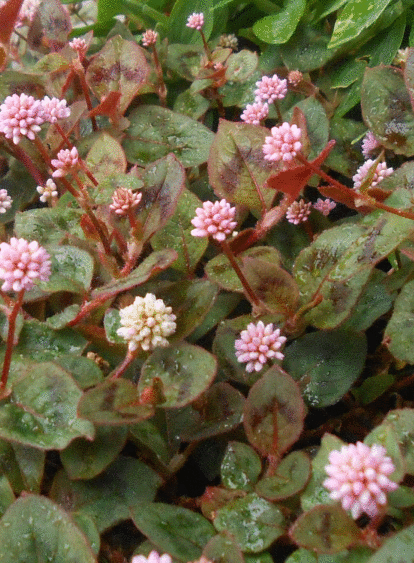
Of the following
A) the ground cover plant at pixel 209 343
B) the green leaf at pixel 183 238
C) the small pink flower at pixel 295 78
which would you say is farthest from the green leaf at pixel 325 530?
the small pink flower at pixel 295 78

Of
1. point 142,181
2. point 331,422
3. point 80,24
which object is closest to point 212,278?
point 142,181

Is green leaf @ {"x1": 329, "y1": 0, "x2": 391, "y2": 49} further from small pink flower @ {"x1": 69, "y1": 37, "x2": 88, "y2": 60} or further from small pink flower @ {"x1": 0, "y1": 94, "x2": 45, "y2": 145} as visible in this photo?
small pink flower @ {"x1": 0, "y1": 94, "x2": 45, "y2": 145}

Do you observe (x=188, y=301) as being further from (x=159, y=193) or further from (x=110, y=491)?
(x=110, y=491)

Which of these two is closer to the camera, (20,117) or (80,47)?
(20,117)

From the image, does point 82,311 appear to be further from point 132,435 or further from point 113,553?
point 113,553

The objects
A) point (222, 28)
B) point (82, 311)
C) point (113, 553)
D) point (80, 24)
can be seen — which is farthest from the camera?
point (80, 24)

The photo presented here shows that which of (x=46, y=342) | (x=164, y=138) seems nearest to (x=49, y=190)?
(x=164, y=138)

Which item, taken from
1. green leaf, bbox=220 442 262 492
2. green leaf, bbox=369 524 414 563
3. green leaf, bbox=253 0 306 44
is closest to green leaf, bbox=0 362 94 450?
green leaf, bbox=220 442 262 492
